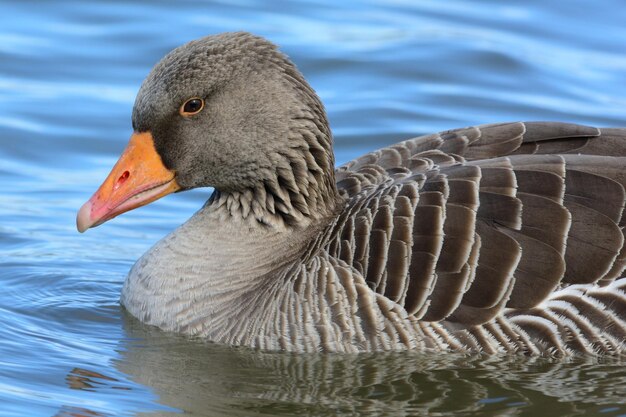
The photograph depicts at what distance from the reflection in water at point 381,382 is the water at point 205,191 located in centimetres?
1

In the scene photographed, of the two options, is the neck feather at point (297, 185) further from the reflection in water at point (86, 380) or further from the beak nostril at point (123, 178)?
the reflection in water at point (86, 380)

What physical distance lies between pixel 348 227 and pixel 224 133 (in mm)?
1225

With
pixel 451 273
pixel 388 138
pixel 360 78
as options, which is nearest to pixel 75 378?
→ pixel 451 273

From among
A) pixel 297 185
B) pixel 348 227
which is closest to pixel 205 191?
pixel 297 185

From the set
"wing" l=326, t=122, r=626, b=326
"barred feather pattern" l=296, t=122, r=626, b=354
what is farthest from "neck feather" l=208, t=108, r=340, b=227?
"barred feather pattern" l=296, t=122, r=626, b=354

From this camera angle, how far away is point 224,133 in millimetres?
10445

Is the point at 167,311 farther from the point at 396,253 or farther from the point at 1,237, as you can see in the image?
the point at 1,237

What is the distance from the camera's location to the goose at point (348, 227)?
9805 mm

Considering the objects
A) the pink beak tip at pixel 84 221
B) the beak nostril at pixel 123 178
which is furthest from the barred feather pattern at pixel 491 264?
the pink beak tip at pixel 84 221

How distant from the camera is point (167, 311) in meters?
10.5

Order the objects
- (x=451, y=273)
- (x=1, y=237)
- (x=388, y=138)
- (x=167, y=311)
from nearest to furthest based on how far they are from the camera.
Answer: (x=451, y=273), (x=167, y=311), (x=1, y=237), (x=388, y=138)

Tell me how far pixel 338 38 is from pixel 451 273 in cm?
1002

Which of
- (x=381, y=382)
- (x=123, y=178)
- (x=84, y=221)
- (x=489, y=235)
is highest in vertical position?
(x=123, y=178)

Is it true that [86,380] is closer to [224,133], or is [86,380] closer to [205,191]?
[224,133]
